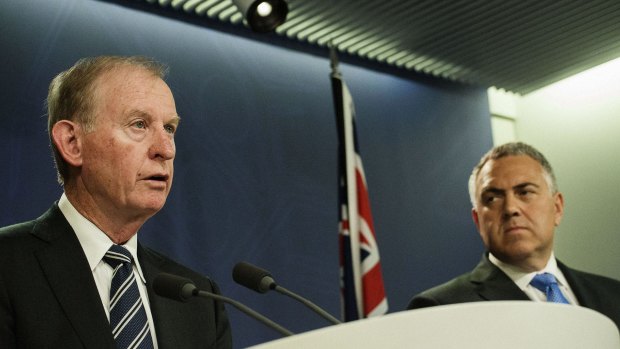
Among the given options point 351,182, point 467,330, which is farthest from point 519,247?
point 467,330

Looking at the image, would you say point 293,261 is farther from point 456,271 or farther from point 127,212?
point 127,212

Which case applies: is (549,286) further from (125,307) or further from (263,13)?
(125,307)

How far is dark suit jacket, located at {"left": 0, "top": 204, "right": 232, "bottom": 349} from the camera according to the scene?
81.1 inches

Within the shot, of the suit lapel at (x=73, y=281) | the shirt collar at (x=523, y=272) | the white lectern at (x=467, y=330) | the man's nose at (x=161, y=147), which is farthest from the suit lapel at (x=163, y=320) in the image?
the shirt collar at (x=523, y=272)

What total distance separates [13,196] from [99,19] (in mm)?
1103

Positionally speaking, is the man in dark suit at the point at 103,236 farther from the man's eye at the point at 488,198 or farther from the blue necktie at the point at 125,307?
Answer: the man's eye at the point at 488,198

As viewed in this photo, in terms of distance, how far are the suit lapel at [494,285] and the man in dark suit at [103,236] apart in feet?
4.28

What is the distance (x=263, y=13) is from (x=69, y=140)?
6.25 ft

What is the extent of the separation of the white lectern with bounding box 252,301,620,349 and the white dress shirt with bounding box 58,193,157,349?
100 centimetres

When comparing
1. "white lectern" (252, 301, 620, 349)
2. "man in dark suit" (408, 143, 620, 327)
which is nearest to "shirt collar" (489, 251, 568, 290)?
"man in dark suit" (408, 143, 620, 327)

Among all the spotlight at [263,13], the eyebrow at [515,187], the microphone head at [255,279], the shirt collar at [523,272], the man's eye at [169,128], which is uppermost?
the spotlight at [263,13]

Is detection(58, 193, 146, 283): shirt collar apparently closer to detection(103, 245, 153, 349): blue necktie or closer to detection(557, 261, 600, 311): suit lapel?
detection(103, 245, 153, 349): blue necktie

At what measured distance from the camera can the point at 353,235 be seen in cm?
428

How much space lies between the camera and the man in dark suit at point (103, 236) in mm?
2107
